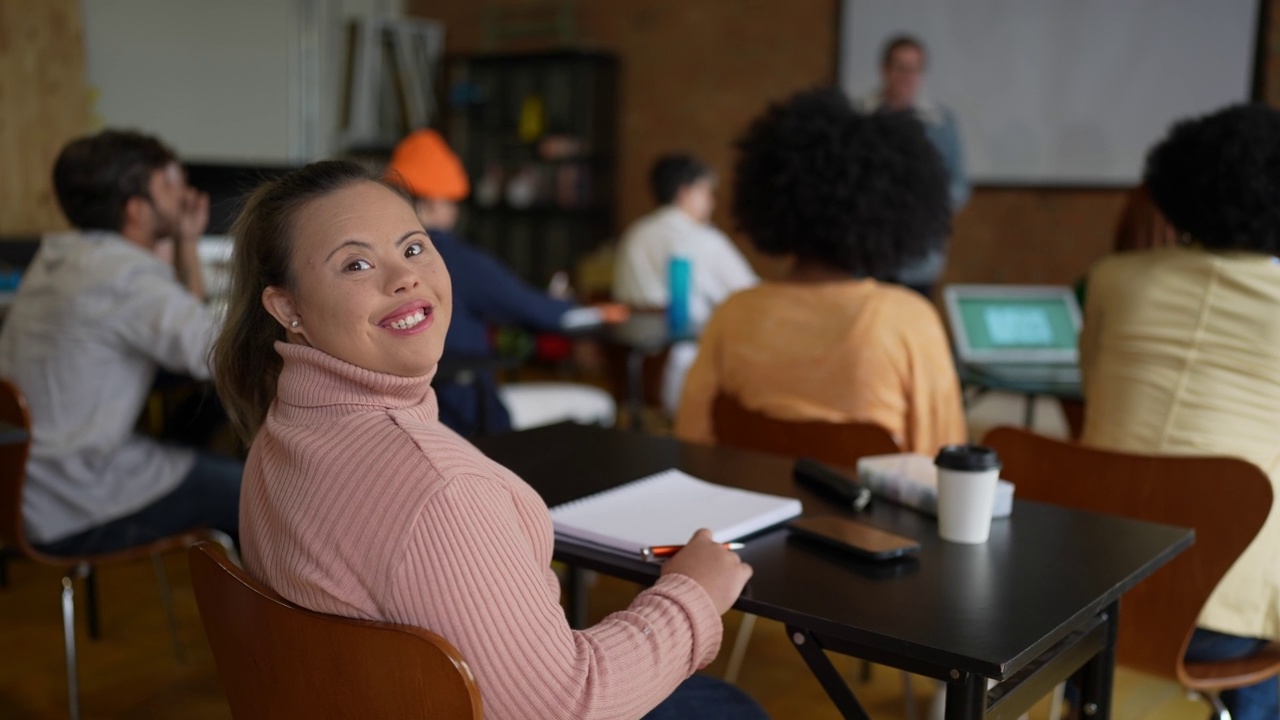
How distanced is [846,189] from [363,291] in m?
1.29

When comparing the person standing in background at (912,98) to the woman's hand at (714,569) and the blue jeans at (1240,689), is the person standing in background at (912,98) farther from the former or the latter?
the woman's hand at (714,569)

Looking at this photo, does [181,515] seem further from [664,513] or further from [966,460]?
[966,460]

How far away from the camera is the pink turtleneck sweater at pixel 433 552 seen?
870 millimetres

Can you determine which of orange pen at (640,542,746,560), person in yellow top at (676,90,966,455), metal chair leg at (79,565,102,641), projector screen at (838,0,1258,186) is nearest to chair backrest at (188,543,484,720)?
orange pen at (640,542,746,560)

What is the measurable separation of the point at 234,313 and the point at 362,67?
6212 millimetres

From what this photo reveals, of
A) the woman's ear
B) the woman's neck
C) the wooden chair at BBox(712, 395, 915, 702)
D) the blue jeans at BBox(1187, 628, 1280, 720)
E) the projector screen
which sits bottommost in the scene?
the blue jeans at BBox(1187, 628, 1280, 720)

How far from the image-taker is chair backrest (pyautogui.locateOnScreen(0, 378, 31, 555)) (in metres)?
1.86

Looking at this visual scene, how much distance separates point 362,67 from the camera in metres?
6.92

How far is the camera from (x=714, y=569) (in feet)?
3.51

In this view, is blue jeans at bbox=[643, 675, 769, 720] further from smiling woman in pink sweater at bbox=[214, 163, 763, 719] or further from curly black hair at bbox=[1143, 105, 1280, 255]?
curly black hair at bbox=[1143, 105, 1280, 255]

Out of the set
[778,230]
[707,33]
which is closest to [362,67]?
[707,33]

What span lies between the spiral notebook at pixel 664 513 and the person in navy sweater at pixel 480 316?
124cm

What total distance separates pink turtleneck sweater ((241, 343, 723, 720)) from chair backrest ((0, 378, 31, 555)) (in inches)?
41.8

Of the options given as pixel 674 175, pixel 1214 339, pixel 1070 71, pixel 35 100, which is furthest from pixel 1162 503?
pixel 35 100
